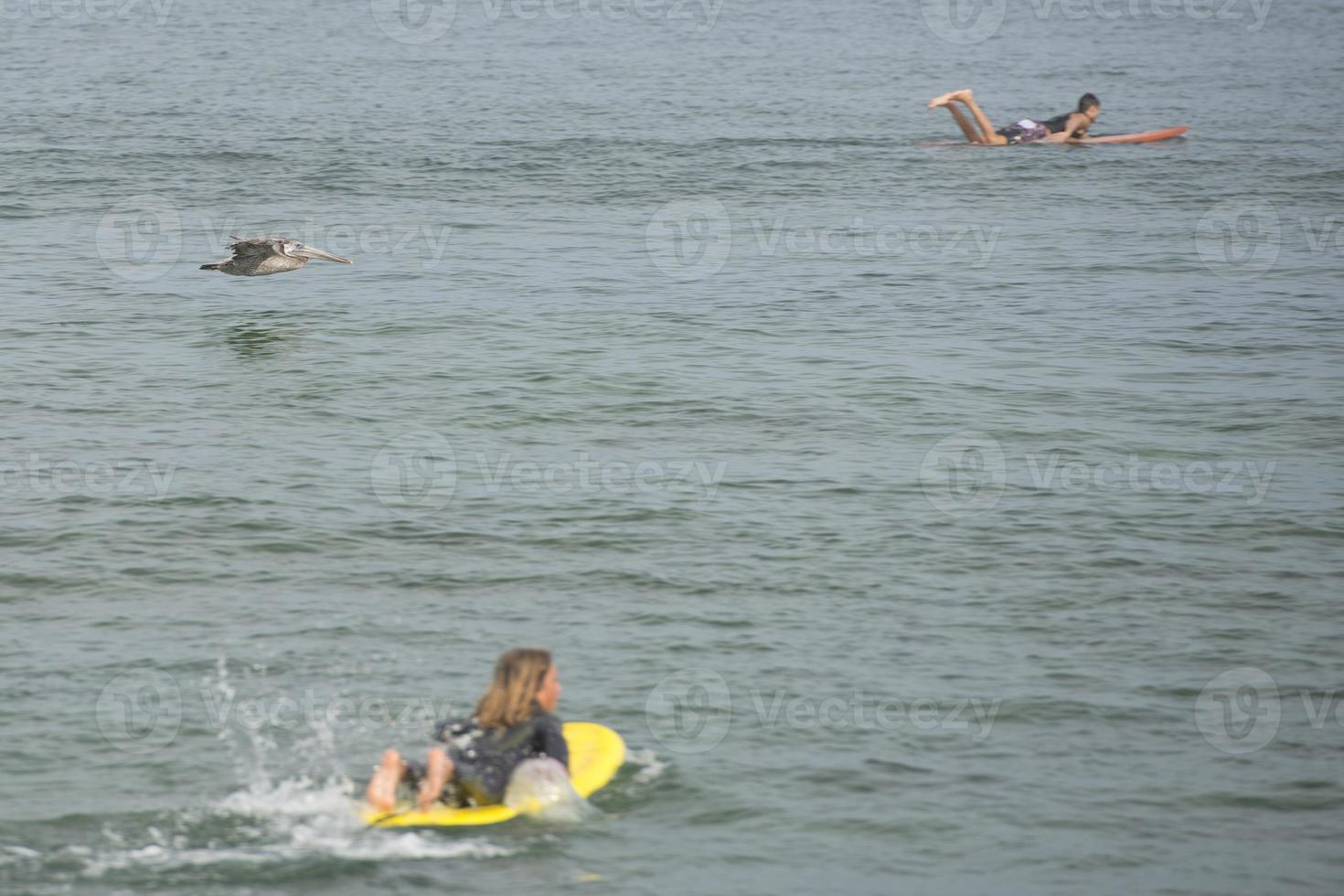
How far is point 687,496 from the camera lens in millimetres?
16578

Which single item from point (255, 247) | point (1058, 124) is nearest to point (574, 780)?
point (255, 247)

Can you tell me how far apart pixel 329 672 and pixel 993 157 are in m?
23.7

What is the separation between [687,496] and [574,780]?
6.36 meters

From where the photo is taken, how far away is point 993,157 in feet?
110

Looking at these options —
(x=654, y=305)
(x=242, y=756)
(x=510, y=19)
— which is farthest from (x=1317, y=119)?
(x=242, y=756)

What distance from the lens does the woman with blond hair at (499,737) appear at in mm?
9945

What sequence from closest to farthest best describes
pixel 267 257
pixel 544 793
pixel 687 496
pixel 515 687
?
pixel 515 687, pixel 544 793, pixel 687 496, pixel 267 257

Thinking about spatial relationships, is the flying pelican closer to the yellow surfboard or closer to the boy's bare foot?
the yellow surfboard

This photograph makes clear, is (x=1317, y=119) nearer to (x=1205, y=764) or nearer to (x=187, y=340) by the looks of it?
(x=187, y=340)

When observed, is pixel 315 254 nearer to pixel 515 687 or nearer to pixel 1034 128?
pixel 515 687

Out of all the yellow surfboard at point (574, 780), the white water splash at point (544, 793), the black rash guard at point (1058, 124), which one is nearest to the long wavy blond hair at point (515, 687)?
the white water splash at point (544, 793)

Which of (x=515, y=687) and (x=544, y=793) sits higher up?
(x=515, y=687)

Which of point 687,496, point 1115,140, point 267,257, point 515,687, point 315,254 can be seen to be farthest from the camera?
point 1115,140

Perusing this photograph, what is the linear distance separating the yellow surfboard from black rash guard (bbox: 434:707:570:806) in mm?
127
